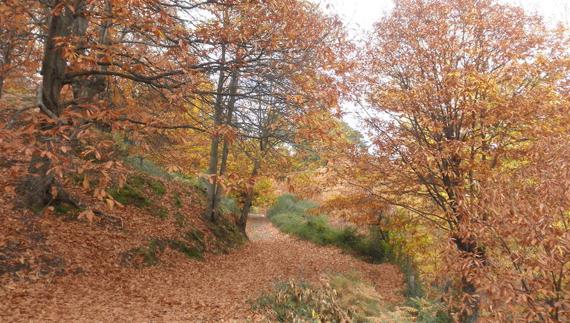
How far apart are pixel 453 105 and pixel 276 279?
6.82 metres

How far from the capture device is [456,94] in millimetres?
8133

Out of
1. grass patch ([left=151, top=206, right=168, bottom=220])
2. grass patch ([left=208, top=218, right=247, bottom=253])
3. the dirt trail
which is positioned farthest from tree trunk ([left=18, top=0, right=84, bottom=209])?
grass patch ([left=208, top=218, right=247, bottom=253])

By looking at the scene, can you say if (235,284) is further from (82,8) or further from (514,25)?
(514,25)

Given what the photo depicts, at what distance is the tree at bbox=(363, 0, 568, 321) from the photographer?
7.86 meters

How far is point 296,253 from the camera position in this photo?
17.8 meters

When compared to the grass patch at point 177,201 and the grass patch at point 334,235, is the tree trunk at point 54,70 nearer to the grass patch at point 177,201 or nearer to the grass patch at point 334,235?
the grass patch at point 177,201

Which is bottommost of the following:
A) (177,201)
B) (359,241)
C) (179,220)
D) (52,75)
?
(359,241)

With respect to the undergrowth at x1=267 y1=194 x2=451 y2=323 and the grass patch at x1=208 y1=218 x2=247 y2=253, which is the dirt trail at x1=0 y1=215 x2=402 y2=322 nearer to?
the grass patch at x1=208 y1=218 x2=247 y2=253

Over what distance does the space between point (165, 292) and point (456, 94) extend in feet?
24.6

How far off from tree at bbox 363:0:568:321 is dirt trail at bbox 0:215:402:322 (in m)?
4.60

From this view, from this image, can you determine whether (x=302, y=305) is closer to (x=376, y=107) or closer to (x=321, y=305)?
(x=321, y=305)

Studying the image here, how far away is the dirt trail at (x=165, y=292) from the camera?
6410mm

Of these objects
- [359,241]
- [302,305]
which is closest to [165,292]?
[302,305]

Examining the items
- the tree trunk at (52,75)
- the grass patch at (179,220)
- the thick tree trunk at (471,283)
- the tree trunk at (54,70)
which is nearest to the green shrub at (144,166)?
the grass patch at (179,220)
